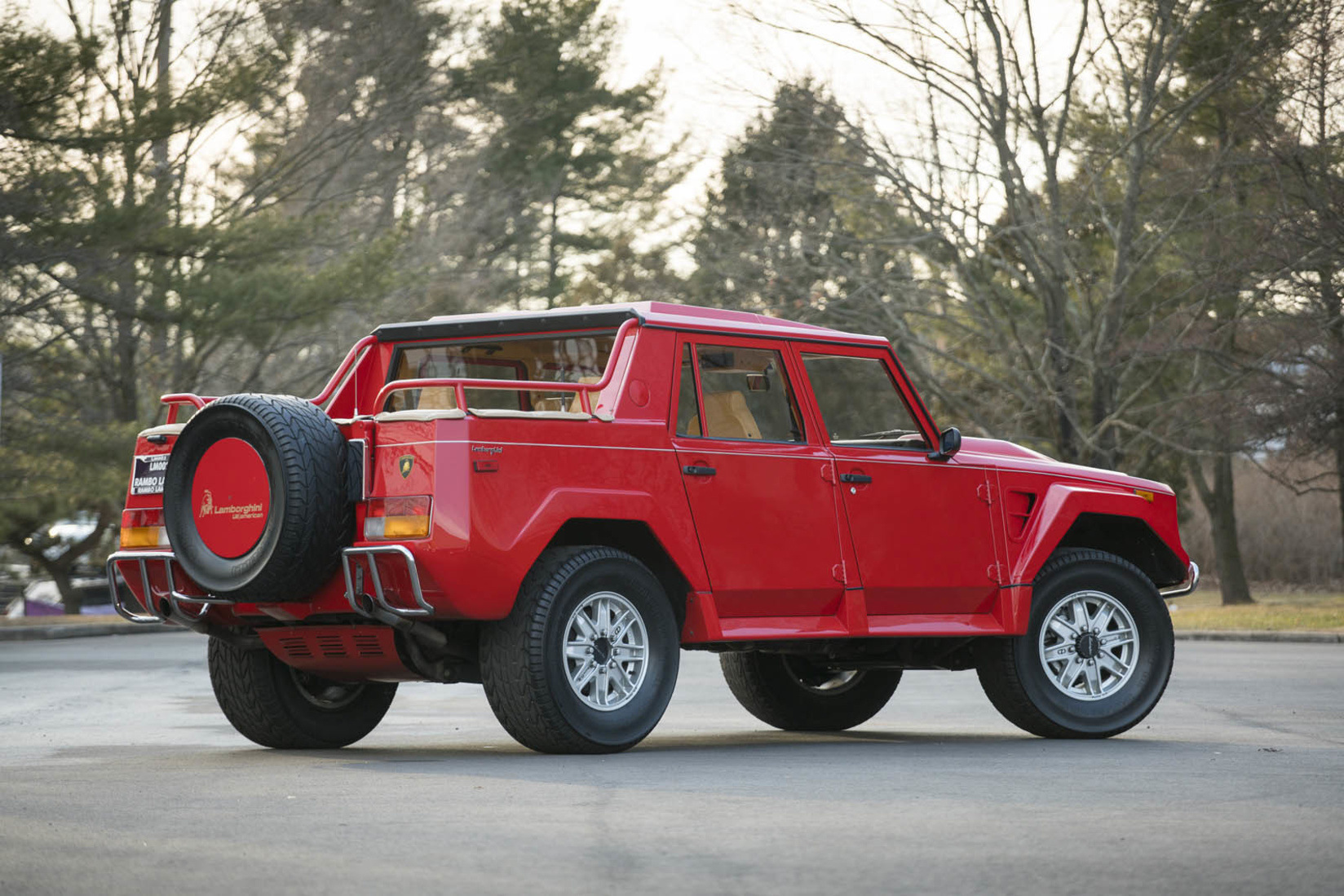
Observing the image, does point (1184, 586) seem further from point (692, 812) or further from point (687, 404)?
point (692, 812)

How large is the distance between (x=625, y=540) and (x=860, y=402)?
1.89 m

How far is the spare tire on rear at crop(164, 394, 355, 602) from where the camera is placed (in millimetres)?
7941

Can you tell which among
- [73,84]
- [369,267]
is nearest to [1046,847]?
[73,84]

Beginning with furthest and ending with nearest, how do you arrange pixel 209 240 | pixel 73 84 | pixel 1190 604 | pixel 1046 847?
pixel 1190 604, pixel 209 240, pixel 73 84, pixel 1046 847

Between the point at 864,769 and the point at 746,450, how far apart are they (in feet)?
5.82

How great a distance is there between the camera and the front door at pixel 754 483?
8883 millimetres

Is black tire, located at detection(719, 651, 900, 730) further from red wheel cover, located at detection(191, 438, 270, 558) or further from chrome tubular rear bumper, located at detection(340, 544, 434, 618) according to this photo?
red wheel cover, located at detection(191, 438, 270, 558)

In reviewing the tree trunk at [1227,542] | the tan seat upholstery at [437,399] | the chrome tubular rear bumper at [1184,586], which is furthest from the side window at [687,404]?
the tree trunk at [1227,542]

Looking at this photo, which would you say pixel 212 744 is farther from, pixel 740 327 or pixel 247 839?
pixel 247 839

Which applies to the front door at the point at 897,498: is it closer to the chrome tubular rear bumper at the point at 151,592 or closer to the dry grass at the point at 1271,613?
the chrome tubular rear bumper at the point at 151,592

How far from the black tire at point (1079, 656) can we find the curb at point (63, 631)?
16.6 metres

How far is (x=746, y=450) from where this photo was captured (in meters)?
9.10

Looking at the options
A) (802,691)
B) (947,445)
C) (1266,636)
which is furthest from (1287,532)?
(947,445)

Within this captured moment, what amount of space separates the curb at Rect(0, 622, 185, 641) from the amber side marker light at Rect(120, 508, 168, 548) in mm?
15891
